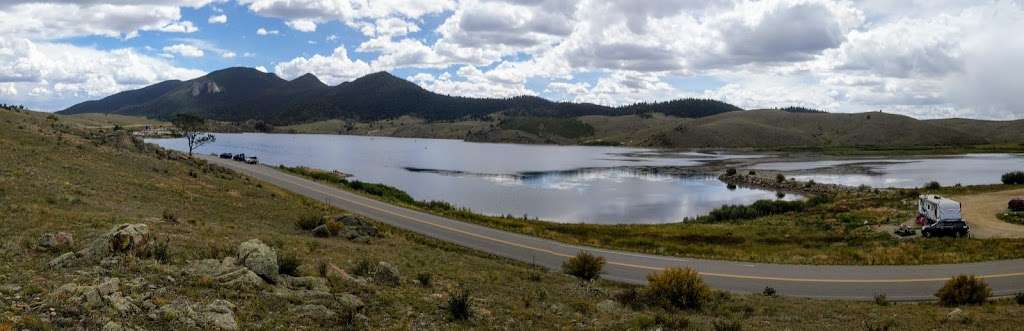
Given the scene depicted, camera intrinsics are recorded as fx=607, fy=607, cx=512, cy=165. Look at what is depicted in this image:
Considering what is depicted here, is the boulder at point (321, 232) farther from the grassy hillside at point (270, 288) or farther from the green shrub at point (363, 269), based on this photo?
the green shrub at point (363, 269)

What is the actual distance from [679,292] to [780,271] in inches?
409

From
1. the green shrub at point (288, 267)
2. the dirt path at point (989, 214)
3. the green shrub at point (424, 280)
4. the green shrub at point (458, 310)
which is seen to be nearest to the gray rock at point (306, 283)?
the green shrub at point (288, 267)

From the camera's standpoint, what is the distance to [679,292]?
17.9 metres

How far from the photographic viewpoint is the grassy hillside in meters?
10.5

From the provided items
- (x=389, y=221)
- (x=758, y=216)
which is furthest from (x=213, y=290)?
(x=758, y=216)

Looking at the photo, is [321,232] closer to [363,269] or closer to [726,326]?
[363,269]

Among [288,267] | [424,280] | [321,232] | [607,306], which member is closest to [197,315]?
[288,267]

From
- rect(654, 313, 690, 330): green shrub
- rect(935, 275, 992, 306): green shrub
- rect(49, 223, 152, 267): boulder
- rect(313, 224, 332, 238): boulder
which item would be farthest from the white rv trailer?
rect(49, 223, 152, 267): boulder

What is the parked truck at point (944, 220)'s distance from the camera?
124ft

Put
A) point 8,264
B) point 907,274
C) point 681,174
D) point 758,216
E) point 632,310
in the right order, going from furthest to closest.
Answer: point 681,174
point 758,216
point 907,274
point 632,310
point 8,264

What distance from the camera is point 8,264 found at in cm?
1179

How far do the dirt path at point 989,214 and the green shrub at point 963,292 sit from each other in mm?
22726

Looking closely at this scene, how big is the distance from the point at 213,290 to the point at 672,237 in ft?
110

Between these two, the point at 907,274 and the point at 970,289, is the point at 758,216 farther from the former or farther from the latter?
the point at 970,289
